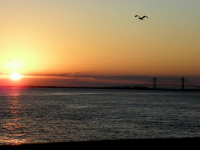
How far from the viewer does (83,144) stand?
47.3 ft

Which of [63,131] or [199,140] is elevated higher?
[199,140]

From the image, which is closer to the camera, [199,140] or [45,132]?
[199,140]

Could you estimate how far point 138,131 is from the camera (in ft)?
115

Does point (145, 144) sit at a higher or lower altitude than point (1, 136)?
higher

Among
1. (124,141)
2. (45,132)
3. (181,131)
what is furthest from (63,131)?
(124,141)

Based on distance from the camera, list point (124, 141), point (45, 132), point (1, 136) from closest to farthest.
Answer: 1. point (124, 141)
2. point (1, 136)
3. point (45, 132)

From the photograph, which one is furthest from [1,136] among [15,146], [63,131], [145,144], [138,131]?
[145,144]

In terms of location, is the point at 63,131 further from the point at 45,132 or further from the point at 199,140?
the point at 199,140

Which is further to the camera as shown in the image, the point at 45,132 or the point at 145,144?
the point at 45,132

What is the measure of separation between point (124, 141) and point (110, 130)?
20666 millimetres

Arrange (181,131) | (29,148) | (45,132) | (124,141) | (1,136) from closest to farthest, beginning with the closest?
(29,148), (124,141), (1,136), (45,132), (181,131)

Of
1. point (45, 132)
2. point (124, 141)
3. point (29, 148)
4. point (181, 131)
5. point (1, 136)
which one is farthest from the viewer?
point (181, 131)

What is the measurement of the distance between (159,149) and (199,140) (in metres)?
2.70

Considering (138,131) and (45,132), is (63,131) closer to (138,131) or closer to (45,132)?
(45,132)
